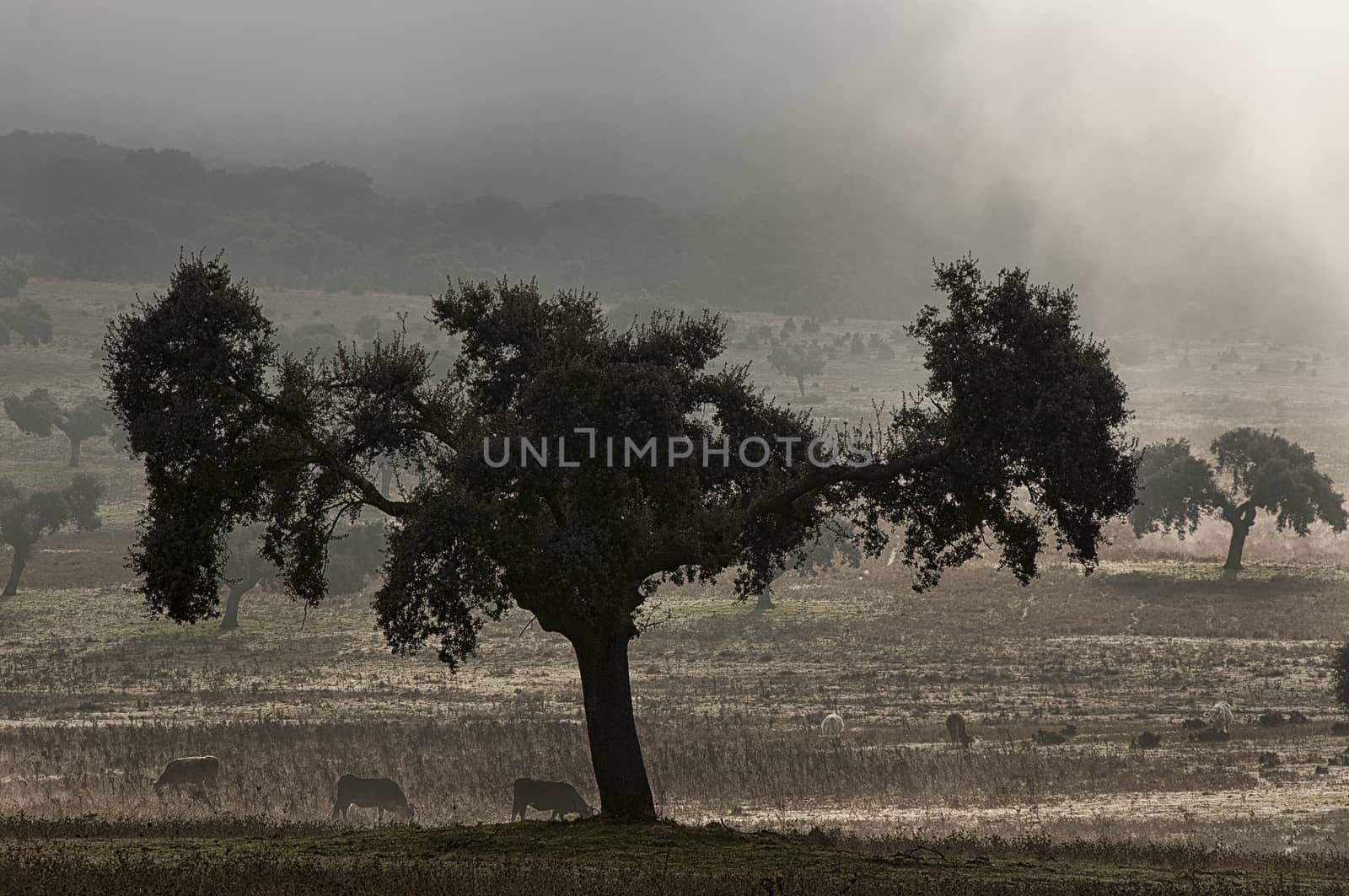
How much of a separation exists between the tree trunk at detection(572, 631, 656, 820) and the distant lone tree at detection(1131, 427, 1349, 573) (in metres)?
76.6

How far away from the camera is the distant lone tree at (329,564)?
303 ft

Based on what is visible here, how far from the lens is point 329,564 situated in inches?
3807

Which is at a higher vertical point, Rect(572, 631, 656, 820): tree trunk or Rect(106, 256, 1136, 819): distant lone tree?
Rect(106, 256, 1136, 819): distant lone tree

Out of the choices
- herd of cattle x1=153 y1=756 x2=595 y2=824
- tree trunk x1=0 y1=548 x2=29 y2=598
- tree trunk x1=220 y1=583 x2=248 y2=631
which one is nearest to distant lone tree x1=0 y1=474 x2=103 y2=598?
tree trunk x1=0 y1=548 x2=29 y2=598

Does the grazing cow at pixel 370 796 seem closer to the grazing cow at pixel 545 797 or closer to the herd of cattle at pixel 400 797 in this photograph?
the herd of cattle at pixel 400 797

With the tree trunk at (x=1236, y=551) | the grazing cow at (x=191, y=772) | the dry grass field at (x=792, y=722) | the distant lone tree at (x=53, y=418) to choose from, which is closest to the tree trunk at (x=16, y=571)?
the dry grass field at (x=792, y=722)

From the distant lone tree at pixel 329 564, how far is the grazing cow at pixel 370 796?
184 feet

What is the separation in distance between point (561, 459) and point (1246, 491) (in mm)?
87658

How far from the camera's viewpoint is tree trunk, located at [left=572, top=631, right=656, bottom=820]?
29.2m

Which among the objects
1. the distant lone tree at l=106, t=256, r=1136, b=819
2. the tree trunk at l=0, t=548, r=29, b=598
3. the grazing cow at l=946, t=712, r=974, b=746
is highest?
the distant lone tree at l=106, t=256, r=1136, b=819

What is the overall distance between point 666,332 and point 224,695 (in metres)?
42.1

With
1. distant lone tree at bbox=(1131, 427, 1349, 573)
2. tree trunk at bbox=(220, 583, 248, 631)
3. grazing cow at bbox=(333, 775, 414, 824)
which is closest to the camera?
grazing cow at bbox=(333, 775, 414, 824)

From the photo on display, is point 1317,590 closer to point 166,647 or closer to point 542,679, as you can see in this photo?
point 542,679

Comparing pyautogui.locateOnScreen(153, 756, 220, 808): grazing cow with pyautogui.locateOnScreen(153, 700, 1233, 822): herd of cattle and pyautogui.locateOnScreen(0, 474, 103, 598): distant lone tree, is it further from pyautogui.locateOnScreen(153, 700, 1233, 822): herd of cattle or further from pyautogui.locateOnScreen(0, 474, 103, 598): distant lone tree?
pyautogui.locateOnScreen(0, 474, 103, 598): distant lone tree
